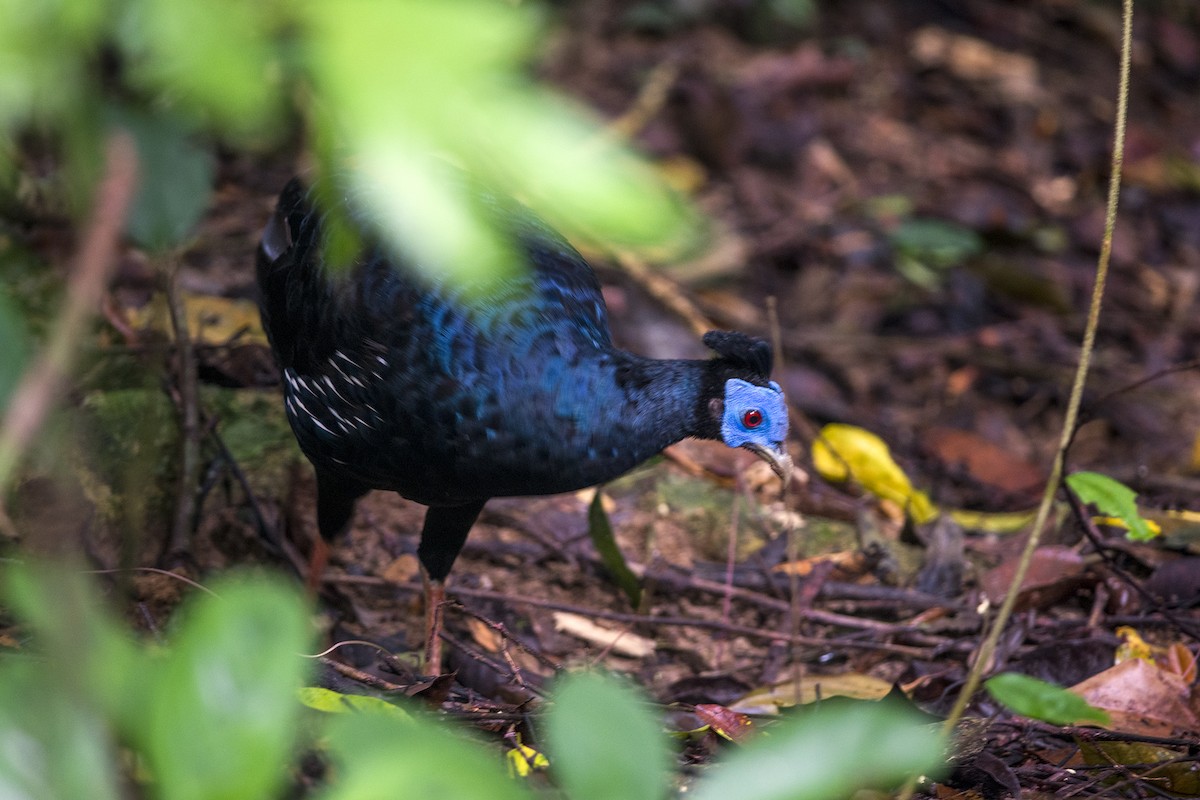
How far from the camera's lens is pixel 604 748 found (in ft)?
4.10

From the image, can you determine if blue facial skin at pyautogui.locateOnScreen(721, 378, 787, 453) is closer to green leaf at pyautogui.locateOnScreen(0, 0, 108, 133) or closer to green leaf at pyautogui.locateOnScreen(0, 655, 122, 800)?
green leaf at pyautogui.locateOnScreen(0, 655, 122, 800)

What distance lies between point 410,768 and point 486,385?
1579 mm

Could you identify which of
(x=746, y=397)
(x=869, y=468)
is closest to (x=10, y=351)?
(x=746, y=397)

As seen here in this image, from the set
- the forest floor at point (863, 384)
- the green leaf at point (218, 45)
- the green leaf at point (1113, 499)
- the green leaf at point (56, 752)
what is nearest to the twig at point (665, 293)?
the forest floor at point (863, 384)

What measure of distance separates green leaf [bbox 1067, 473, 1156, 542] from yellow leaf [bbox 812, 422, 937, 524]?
984 millimetres

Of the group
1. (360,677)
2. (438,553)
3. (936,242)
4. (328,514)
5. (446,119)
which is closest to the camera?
(446,119)

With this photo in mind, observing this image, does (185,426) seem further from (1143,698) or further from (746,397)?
(1143,698)

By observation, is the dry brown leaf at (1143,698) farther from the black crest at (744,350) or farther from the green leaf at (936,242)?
the green leaf at (936,242)

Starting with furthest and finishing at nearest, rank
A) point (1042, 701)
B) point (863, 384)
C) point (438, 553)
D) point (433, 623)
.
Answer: point (863, 384)
point (438, 553)
point (433, 623)
point (1042, 701)

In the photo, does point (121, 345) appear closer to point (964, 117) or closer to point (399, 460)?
point (399, 460)

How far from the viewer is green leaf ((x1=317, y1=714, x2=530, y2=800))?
1146 mm

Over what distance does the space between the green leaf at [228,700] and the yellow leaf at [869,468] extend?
9.82ft

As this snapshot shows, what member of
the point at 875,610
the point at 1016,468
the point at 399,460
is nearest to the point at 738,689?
the point at 875,610

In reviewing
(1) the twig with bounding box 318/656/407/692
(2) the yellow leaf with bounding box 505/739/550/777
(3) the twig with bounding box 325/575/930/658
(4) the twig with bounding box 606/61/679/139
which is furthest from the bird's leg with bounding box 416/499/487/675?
(4) the twig with bounding box 606/61/679/139
